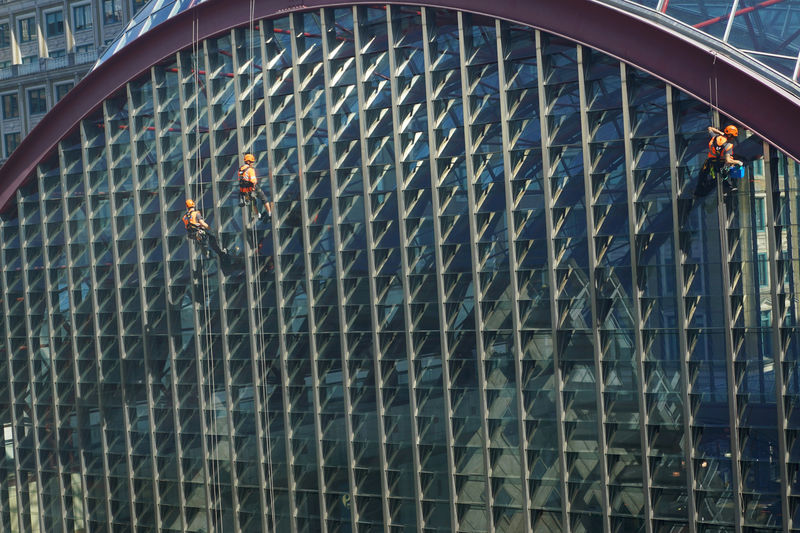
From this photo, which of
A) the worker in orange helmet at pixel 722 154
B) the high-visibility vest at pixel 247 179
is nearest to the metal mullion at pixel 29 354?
the high-visibility vest at pixel 247 179

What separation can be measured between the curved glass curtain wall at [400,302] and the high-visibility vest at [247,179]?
2.63 meters

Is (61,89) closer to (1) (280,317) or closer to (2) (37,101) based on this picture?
(2) (37,101)

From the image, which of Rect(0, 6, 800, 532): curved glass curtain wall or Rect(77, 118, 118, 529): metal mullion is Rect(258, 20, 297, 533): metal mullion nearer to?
Rect(0, 6, 800, 532): curved glass curtain wall

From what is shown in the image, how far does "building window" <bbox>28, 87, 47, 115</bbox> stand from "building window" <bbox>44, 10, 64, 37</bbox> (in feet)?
13.0

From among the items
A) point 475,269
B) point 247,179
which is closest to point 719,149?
point 475,269

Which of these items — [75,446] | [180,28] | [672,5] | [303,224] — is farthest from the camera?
[75,446]

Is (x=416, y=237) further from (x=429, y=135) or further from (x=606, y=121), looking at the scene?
(x=606, y=121)

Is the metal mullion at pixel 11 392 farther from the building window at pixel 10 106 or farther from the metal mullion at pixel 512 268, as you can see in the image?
the building window at pixel 10 106

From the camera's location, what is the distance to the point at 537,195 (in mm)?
33938

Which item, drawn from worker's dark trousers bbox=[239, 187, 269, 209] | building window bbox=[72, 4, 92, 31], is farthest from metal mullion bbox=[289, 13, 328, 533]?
building window bbox=[72, 4, 92, 31]

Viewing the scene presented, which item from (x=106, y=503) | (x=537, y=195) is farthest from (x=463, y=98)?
(x=106, y=503)

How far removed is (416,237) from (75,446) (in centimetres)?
1932

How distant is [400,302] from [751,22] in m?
15.0

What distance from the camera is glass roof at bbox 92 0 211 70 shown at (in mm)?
42438
